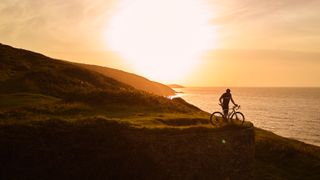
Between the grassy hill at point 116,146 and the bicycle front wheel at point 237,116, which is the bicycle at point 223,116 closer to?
the bicycle front wheel at point 237,116

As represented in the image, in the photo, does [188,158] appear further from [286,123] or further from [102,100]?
[286,123]

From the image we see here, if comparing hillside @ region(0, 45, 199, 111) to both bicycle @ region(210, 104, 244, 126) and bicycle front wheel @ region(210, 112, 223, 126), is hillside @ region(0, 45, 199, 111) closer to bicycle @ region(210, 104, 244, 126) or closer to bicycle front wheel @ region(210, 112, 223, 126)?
bicycle front wheel @ region(210, 112, 223, 126)

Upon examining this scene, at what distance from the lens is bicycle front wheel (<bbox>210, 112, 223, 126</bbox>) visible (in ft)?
112

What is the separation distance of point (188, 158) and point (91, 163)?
6929mm

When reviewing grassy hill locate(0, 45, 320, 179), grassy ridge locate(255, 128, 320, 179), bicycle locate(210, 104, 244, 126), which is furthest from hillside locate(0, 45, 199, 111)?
grassy ridge locate(255, 128, 320, 179)

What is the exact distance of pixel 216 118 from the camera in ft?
115

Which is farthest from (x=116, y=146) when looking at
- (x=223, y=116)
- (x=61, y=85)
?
(x=61, y=85)

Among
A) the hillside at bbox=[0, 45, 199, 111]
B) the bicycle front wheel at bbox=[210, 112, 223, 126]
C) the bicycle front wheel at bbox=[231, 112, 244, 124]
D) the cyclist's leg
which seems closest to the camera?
the cyclist's leg

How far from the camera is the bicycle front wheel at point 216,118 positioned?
34.1 metres

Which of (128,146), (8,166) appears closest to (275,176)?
(128,146)

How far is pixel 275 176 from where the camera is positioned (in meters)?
45.8

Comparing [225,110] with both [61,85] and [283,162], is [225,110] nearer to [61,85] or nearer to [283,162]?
[283,162]

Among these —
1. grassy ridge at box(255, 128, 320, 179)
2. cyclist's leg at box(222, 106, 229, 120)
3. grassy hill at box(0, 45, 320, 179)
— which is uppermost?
cyclist's leg at box(222, 106, 229, 120)

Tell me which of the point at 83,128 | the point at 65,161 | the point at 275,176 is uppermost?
the point at 83,128
